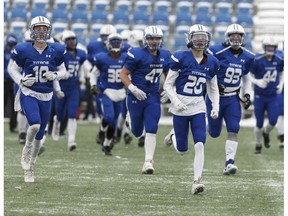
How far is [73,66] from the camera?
12.0m

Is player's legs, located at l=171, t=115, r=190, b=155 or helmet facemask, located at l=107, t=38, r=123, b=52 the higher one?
helmet facemask, located at l=107, t=38, r=123, b=52

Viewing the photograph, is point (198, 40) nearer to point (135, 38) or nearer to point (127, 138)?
point (127, 138)

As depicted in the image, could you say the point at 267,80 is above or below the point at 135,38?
below

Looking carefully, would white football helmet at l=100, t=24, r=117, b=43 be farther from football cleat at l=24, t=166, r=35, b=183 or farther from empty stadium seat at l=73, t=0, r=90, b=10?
empty stadium seat at l=73, t=0, r=90, b=10

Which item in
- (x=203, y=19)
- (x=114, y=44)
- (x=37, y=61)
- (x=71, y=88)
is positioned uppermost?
(x=203, y=19)

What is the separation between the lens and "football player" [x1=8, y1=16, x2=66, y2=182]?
8031mm

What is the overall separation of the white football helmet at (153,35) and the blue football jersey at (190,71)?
1.07 meters

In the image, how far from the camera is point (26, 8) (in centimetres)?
2152

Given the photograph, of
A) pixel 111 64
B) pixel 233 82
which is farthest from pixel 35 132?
pixel 111 64

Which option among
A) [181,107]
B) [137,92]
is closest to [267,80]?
[137,92]

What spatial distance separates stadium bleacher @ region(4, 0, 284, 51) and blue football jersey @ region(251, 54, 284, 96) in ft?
26.3

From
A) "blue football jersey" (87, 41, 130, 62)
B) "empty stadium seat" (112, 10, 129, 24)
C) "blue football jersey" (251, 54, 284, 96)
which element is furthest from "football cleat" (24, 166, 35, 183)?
"empty stadium seat" (112, 10, 129, 24)

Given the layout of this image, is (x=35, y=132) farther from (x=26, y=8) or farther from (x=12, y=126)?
(x=26, y=8)

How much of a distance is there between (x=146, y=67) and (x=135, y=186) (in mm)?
1643
